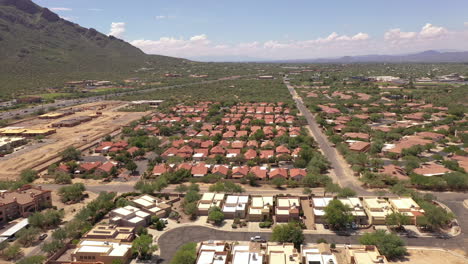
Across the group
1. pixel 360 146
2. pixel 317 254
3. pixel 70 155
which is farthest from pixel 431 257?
pixel 70 155

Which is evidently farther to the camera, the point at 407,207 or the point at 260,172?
the point at 260,172

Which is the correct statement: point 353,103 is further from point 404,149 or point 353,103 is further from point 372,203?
point 372,203

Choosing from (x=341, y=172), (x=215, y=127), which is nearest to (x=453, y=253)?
(x=341, y=172)

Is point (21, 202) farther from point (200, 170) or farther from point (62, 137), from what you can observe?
point (62, 137)

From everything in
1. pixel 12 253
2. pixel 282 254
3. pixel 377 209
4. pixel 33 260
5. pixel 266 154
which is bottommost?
pixel 12 253

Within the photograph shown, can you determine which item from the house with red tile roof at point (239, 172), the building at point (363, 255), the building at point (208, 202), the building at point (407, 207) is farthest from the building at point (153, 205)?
the building at point (407, 207)

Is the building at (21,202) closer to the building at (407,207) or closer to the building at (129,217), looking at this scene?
the building at (129,217)
